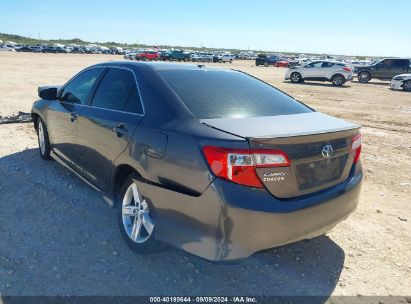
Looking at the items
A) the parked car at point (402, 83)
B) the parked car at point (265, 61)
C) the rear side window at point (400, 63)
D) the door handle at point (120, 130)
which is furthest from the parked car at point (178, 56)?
the door handle at point (120, 130)

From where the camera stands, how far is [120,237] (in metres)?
3.52

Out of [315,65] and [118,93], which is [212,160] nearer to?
[118,93]

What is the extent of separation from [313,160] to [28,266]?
2488 millimetres

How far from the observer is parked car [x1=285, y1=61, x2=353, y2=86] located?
24.2 meters

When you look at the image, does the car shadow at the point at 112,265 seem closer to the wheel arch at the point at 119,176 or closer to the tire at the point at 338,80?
the wheel arch at the point at 119,176

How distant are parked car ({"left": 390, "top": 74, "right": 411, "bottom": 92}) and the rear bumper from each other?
23.0m

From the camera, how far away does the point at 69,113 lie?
436 cm

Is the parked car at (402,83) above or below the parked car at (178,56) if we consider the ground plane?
above

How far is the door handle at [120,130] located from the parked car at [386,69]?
2841cm

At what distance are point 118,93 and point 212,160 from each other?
1626 mm

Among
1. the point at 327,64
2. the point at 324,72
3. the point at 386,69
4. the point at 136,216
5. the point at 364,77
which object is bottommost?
the point at 364,77

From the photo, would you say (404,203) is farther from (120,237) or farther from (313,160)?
(120,237)

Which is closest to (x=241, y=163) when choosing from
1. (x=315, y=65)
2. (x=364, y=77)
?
(x=315, y=65)

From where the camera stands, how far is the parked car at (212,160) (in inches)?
95.1
